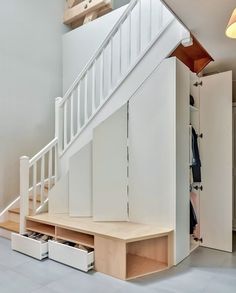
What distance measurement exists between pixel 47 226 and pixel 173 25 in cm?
289

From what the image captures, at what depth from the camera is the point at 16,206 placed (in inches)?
167

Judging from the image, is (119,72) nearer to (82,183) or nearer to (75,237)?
(82,183)

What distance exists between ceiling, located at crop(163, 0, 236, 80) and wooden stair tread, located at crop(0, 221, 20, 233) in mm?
3301

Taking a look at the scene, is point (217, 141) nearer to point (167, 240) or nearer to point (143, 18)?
point (167, 240)

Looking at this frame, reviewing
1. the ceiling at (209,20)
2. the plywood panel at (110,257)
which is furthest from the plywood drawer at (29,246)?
the ceiling at (209,20)

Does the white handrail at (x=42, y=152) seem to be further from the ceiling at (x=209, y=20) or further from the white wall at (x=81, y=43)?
the ceiling at (x=209, y=20)

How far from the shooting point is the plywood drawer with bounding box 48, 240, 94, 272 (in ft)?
8.54

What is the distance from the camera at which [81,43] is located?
495cm

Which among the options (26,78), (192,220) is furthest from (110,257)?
(26,78)

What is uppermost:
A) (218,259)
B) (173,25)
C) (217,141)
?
(173,25)

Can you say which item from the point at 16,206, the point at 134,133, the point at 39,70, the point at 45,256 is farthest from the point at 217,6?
the point at 16,206

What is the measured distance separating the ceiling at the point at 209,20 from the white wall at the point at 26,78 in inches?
122

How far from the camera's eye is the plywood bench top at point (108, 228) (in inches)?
102

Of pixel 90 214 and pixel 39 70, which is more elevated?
pixel 39 70
